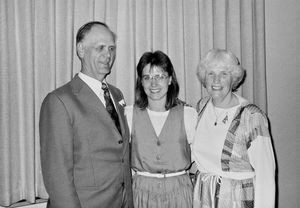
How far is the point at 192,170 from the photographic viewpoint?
249 cm

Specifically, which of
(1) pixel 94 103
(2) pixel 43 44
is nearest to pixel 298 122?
(1) pixel 94 103

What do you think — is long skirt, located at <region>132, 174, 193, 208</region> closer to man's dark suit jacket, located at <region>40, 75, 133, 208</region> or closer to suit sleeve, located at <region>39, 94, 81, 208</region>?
man's dark suit jacket, located at <region>40, 75, 133, 208</region>

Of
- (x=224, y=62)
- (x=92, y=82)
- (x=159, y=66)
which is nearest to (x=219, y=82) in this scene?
(x=224, y=62)

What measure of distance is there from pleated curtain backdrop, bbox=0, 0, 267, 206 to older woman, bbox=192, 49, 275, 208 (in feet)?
2.10

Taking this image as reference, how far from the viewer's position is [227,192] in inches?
67.1

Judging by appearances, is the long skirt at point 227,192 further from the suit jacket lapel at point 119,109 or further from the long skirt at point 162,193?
the suit jacket lapel at point 119,109

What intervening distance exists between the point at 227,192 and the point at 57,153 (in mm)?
946

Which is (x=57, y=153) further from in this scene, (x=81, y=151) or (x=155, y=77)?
(x=155, y=77)

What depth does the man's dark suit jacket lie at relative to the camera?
4.54 feet

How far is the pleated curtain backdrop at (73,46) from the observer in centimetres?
200

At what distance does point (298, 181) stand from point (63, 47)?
2353mm

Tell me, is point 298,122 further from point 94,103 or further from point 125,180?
point 94,103

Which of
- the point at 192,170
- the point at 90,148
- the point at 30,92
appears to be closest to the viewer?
the point at 90,148

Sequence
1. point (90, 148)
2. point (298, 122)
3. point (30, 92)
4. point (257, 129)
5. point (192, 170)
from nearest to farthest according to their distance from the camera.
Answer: point (90, 148)
point (257, 129)
point (30, 92)
point (192, 170)
point (298, 122)
